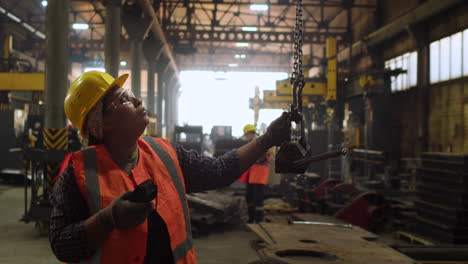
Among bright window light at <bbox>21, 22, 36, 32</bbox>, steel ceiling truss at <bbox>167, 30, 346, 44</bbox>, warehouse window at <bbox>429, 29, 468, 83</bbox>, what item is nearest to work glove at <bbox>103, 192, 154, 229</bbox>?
warehouse window at <bbox>429, 29, 468, 83</bbox>

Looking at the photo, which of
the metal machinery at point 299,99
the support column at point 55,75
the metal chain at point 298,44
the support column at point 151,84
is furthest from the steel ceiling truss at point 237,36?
the metal chain at point 298,44

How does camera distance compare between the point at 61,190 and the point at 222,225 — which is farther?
the point at 222,225

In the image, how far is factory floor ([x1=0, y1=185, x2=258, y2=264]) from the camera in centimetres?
597

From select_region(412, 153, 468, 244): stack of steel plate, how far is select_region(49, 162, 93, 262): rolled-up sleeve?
555 cm

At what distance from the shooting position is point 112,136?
1.75m

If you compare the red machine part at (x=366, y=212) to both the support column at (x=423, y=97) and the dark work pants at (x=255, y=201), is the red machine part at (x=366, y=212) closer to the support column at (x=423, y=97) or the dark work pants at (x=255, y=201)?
the dark work pants at (x=255, y=201)

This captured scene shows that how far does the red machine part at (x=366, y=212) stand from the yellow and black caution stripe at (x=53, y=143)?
4.87m

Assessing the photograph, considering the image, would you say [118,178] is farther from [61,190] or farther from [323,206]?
[323,206]

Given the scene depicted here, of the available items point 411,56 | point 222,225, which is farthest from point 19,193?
point 411,56

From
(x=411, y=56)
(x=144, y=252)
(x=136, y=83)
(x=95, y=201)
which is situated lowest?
(x=144, y=252)

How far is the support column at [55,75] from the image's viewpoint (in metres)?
7.51

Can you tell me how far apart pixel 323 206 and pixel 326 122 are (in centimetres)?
1161

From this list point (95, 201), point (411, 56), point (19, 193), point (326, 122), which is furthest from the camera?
point (326, 122)

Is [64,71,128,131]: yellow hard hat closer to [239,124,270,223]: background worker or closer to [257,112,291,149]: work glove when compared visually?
[257,112,291,149]: work glove
